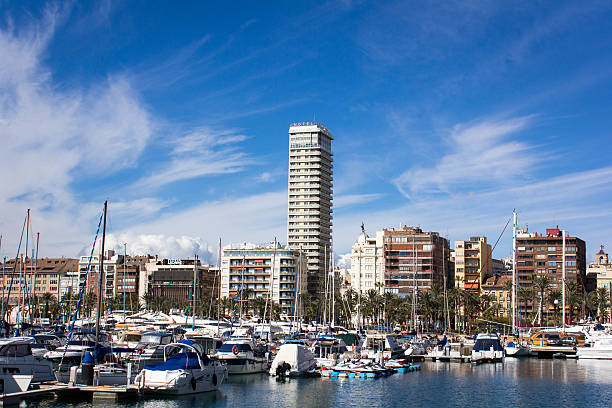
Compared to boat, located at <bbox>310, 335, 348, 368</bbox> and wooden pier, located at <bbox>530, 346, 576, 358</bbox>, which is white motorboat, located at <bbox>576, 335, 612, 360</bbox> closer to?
wooden pier, located at <bbox>530, 346, 576, 358</bbox>

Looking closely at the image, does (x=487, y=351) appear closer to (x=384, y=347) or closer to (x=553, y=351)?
(x=384, y=347)

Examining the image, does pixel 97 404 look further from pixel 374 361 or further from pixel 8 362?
pixel 374 361

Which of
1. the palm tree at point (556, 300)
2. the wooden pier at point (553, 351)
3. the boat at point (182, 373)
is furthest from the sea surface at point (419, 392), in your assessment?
the palm tree at point (556, 300)

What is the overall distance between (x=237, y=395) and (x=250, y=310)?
142400mm

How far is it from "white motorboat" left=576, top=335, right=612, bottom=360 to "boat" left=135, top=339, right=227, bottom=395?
202ft

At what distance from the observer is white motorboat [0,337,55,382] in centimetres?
5103

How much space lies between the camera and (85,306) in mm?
191500

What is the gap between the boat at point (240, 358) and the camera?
2761 inches

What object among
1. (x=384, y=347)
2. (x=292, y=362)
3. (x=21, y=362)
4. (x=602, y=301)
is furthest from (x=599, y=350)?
(x=602, y=301)

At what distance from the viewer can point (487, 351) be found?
306ft

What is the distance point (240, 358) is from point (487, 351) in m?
39.0

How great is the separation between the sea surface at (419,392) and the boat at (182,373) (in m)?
0.77

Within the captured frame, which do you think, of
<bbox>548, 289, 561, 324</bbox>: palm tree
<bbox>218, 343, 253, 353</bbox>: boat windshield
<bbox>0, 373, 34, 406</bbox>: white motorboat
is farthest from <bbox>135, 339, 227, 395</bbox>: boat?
<bbox>548, 289, 561, 324</bbox>: palm tree

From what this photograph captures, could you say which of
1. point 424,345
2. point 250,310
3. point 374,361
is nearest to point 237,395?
point 374,361
